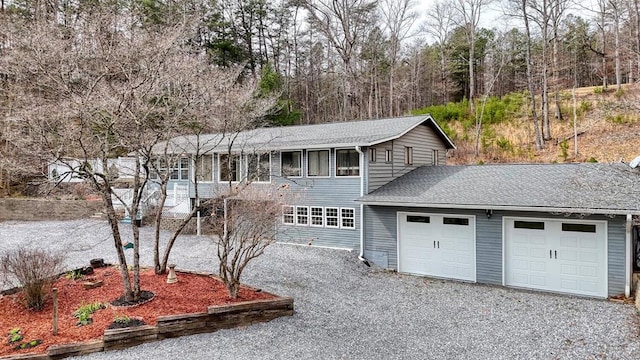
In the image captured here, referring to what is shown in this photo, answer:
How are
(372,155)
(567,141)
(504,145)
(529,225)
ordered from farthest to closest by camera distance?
(504,145) → (567,141) → (372,155) → (529,225)

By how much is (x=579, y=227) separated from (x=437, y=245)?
12.1ft

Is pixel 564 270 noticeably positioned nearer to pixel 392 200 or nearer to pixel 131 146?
pixel 392 200

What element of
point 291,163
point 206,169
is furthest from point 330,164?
point 206,169

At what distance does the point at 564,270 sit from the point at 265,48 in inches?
1109

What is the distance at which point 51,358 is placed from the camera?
5.81 meters

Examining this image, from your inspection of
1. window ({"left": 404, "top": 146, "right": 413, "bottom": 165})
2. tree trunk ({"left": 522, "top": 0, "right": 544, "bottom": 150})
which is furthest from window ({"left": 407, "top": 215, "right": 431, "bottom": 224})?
tree trunk ({"left": 522, "top": 0, "right": 544, "bottom": 150})

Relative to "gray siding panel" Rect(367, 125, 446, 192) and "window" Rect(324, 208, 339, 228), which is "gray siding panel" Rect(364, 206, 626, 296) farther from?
"window" Rect(324, 208, 339, 228)

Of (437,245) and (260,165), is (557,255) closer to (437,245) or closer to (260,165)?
(437,245)

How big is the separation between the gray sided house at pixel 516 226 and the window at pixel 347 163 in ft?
3.81

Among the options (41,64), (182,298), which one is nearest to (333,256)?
(182,298)

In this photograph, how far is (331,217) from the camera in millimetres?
13953

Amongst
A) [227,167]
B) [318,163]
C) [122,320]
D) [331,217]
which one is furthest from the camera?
[227,167]

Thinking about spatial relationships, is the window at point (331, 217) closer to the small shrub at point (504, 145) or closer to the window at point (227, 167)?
the window at point (227, 167)

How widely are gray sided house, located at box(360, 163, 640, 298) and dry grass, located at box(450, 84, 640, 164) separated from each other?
8393 mm
